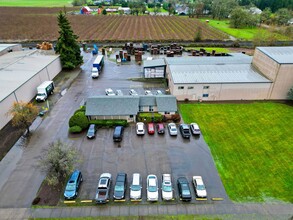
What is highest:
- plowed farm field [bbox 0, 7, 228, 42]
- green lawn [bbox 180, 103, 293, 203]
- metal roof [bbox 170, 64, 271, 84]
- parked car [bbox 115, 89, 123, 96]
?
metal roof [bbox 170, 64, 271, 84]

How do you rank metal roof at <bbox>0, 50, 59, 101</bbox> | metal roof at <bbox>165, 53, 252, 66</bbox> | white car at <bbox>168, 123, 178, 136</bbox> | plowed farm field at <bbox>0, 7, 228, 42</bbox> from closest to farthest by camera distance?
white car at <bbox>168, 123, 178, 136</bbox>, metal roof at <bbox>0, 50, 59, 101</bbox>, metal roof at <bbox>165, 53, 252, 66</bbox>, plowed farm field at <bbox>0, 7, 228, 42</bbox>

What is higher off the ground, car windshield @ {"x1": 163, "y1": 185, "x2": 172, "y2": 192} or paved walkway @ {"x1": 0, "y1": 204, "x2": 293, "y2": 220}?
car windshield @ {"x1": 163, "y1": 185, "x2": 172, "y2": 192}

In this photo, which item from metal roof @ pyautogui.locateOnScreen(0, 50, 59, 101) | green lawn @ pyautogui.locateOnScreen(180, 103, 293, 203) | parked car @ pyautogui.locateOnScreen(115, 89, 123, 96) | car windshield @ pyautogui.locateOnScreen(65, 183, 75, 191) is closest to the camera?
car windshield @ pyautogui.locateOnScreen(65, 183, 75, 191)

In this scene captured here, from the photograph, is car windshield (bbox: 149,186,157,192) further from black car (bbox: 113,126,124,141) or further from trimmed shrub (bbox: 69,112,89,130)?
trimmed shrub (bbox: 69,112,89,130)

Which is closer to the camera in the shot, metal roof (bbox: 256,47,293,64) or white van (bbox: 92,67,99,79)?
metal roof (bbox: 256,47,293,64)

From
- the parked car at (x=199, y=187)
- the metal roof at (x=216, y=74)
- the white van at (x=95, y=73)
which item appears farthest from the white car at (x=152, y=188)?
the white van at (x=95, y=73)

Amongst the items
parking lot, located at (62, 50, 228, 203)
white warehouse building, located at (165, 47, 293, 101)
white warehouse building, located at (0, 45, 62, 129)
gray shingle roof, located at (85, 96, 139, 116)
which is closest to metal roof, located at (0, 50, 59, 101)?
white warehouse building, located at (0, 45, 62, 129)

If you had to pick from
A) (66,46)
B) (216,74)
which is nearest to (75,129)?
(216,74)

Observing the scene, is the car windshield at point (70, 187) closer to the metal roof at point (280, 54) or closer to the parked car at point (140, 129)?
the parked car at point (140, 129)
